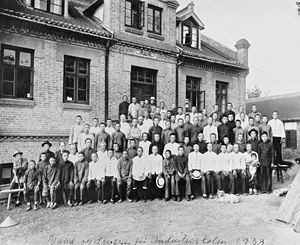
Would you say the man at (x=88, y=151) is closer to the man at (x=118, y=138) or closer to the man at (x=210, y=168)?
the man at (x=118, y=138)

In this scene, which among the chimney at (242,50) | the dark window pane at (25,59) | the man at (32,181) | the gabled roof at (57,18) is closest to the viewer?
the man at (32,181)

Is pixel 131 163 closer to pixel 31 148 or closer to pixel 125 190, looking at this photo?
pixel 125 190

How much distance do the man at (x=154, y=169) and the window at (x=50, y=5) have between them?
6.86 metres

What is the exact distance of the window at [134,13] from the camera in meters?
12.9

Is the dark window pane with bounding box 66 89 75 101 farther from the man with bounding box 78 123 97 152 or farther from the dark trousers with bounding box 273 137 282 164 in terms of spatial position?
the dark trousers with bounding box 273 137 282 164

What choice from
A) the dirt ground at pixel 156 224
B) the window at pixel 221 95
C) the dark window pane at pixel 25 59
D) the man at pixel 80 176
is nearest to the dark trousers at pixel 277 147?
the dirt ground at pixel 156 224

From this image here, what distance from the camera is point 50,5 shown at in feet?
38.0

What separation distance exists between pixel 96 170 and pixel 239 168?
4.29 m

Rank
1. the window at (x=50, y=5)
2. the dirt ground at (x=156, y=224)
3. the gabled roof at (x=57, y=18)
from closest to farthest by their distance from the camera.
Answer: the dirt ground at (x=156, y=224), the gabled roof at (x=57, y=18), the window at (x=50, y=5)

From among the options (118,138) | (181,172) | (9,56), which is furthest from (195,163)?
(9,56)

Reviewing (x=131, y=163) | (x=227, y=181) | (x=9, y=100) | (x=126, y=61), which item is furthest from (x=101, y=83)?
(x=227, y=181)

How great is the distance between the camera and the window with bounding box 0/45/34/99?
996 cm

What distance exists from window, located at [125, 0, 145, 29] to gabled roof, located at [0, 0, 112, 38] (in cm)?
125

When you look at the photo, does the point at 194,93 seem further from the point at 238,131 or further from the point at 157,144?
the point at 157,144
